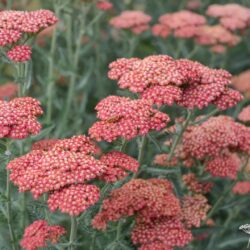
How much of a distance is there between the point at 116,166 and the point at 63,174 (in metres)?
0.47

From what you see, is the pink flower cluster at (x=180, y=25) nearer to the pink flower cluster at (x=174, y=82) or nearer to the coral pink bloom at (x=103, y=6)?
the coral pink bloom at (x=103, y=6)

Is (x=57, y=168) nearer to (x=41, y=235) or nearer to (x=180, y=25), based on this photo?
(x=41, y=235)

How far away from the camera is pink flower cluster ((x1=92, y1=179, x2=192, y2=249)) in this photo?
3502mm

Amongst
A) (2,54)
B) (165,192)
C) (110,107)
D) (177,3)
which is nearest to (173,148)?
(165,192)

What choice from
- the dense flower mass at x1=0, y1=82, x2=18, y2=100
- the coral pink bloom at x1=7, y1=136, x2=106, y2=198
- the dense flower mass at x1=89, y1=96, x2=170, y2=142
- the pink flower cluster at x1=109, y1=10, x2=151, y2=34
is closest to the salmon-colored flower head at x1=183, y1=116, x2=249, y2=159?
the dense flower mass at x1=89, y1=96, x2=170, y2=142

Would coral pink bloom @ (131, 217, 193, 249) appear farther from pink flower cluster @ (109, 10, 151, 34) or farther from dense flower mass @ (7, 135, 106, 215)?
pink flower cluster @ (109, 10, 151, 34)

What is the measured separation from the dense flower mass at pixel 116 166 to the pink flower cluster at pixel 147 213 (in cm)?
27

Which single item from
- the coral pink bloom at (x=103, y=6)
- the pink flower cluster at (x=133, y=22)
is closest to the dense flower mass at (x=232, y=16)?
the pink flower cluster at (x=133, y=22)

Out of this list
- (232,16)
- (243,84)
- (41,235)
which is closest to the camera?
(41,235)

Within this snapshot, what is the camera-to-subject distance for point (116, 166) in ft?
10.9

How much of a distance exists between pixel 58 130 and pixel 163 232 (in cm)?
203

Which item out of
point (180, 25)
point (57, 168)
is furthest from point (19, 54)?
point (180, 25)

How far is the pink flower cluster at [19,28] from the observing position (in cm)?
374

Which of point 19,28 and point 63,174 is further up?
point 19,28
